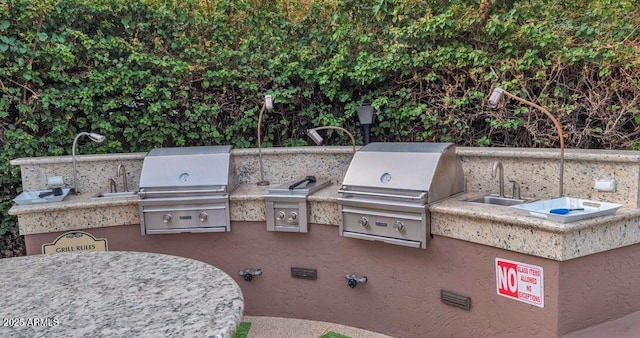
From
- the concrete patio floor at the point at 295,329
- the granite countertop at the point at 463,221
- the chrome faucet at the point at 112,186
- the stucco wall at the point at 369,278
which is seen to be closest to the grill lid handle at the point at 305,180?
the granite countertop at the point at 463,221

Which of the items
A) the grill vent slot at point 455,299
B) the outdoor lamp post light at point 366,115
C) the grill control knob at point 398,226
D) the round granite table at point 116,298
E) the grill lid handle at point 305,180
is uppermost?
the outdoor lamp post light at point 366,115

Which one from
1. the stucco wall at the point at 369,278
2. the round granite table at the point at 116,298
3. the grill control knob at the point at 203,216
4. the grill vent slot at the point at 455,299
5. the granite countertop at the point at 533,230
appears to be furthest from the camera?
the grill control knob at the point at 203,216

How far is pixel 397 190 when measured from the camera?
2.67 meters

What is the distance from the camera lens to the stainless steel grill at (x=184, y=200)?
123 inches

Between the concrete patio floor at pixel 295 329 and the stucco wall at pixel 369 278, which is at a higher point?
the stucco wall at pixel 369 278

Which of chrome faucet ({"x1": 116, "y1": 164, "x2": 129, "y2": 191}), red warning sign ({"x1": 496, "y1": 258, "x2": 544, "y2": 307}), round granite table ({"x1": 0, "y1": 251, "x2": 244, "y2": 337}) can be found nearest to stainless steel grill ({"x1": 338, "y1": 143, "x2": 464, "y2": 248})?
red warning sign ({"x1": 496, "y1": 258, "x2": 544, "y2": 307})

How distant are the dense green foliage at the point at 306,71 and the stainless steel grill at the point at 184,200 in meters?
0.93

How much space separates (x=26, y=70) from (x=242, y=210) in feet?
6.56

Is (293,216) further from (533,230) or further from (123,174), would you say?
(533,230)

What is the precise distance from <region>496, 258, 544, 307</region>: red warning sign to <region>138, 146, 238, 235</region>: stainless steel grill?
174 centimetres

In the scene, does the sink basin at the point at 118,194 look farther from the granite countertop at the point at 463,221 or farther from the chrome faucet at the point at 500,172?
the chrome faucet at the point at 500,172

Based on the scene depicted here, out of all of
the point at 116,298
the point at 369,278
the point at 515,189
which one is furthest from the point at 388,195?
the point at 116,298

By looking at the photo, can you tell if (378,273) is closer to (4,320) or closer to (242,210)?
(242,210)

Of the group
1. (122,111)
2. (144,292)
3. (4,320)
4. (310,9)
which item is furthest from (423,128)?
(4,320)
